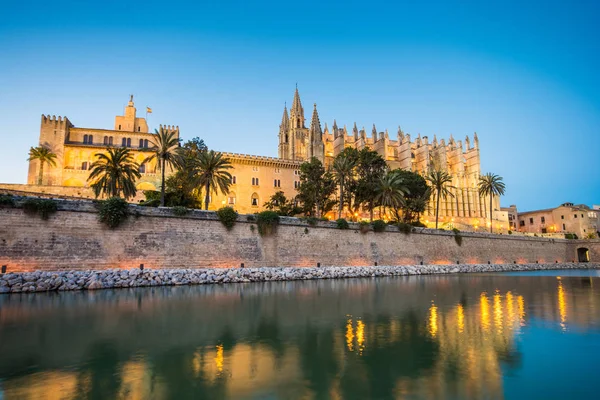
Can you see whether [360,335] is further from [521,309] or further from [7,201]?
[7,201]

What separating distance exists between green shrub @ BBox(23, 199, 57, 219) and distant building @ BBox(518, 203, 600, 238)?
271ft

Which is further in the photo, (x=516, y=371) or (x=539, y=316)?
(x=539, y=316)

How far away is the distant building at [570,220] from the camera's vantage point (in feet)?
238

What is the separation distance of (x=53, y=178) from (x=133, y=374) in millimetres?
50424

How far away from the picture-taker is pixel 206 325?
11164 mm

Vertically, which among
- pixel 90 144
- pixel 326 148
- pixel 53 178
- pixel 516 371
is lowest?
pixel 516 371

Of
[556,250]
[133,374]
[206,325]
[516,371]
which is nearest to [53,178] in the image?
[206,325]

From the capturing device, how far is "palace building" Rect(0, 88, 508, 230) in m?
49.3

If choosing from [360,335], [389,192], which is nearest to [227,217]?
[360,335]

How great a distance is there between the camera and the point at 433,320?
476 inches

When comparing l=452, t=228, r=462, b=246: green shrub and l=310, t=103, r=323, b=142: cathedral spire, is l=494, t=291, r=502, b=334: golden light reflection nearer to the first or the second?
l=452, t=228, r=462, b=246: green shrub

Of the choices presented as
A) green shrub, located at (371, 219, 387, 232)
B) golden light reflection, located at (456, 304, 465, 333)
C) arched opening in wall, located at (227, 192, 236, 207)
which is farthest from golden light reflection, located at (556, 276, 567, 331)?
arched opening in wall, located at (227, 192, 236, 207)

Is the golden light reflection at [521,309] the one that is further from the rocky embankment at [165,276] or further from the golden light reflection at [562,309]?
the rocky embankment at [165,276]

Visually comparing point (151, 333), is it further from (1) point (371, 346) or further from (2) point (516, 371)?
(2) point (516, 371)
